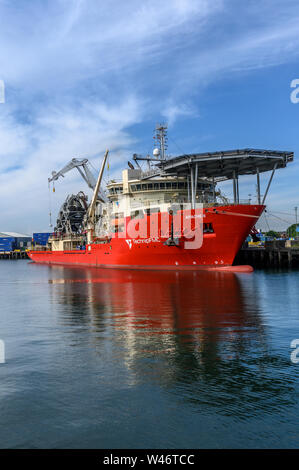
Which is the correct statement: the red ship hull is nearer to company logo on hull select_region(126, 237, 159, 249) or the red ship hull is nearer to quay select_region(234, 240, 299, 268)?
company logo on hull select_region(126, 237, 159, 249)

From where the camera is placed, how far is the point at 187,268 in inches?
1462

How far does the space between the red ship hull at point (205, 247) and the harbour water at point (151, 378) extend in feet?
54.7

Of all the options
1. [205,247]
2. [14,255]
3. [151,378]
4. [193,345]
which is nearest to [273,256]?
[205,247]

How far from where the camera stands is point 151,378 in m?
8.90

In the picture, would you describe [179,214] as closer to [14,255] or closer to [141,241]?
[141,241]

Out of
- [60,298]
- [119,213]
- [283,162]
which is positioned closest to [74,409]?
[60,298]

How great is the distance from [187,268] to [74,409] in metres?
30.2

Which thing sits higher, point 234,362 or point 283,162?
point 283,162

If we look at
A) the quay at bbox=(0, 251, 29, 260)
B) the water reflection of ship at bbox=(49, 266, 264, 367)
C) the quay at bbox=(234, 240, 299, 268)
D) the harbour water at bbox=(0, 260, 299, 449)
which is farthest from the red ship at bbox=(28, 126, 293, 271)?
the quay at bbox=(0, 251, 29, 260)

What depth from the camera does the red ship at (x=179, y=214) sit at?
113ft

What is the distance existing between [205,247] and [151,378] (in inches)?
1064

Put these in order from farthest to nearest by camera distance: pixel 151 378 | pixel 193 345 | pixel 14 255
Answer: pixel 14 255 < pixel 193 345 < pixel 151 378

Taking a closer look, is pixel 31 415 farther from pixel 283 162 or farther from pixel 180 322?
pixel 283 162
